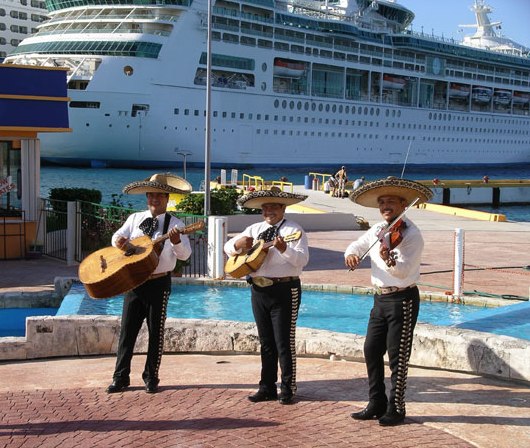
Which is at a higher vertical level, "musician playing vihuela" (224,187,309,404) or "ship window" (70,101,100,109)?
"ship window" (70,101,100,109)

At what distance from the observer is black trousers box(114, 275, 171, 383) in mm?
6285

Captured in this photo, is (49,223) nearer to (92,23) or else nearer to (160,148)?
(160,148)

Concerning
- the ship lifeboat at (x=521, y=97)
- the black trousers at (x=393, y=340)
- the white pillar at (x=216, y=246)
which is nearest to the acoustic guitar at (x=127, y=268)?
the black trousers at (x=393, y=340)

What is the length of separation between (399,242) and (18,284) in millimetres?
7854

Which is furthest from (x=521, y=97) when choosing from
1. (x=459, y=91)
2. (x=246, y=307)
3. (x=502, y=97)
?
(x=246, y=307)

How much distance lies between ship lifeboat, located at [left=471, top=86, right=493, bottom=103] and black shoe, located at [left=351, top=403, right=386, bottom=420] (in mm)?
81707

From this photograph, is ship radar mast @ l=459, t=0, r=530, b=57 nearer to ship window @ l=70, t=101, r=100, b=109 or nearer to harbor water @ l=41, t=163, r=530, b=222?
harbor water @ l=41, t=163, r=530, b=222

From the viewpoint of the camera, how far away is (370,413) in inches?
216

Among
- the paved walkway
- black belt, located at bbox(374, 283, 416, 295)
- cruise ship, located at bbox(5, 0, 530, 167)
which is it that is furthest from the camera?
cruise ship, located at bbox(5, 0, 530, 167)

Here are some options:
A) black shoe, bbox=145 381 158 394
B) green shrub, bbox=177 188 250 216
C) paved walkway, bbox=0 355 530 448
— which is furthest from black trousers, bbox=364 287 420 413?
green shrub, bbox=177 188 250 216

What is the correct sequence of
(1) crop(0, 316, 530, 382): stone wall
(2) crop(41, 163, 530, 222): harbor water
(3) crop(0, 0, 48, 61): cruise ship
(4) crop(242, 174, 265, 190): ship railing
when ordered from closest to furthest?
1. (1) crop(0, 316, 530, 382): stone wall
2. (4) crop(242, 174, 265, 190): ship railing
3. (2) crop(41, 163, 530, 222): harbor water
4. (3) crop(0, 0, 48, 61): cruise ship

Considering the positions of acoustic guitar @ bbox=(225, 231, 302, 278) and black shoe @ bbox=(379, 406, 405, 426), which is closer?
black shoe @ bbox=(379, 406, 405, 426)

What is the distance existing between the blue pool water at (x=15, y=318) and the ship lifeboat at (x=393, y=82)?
6737 centimetres

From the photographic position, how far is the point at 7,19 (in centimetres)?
9200
